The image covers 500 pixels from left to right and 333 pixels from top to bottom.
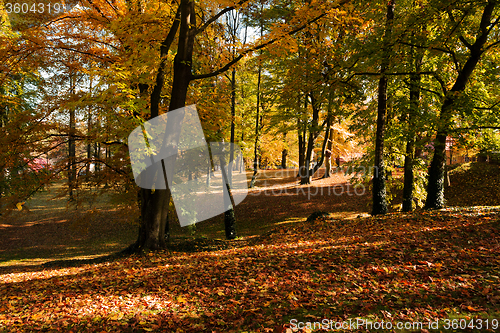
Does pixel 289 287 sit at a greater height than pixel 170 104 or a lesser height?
lesser

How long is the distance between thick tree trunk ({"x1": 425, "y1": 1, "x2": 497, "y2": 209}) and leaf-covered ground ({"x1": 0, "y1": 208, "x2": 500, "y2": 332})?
239 centimetres

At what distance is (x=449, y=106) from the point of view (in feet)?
25.6

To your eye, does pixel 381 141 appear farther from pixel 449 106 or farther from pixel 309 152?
pixel 309 152

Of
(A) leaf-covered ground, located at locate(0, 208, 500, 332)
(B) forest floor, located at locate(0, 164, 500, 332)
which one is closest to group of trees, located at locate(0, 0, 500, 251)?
(B) forest floor, located at locate(0, 164, 500, 332)

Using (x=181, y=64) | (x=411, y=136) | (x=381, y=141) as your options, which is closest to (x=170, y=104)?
(x=181, y=64)

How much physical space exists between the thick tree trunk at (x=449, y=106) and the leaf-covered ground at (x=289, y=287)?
94.3 inches

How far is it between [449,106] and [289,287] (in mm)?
6913

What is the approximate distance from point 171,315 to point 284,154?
2986 centimetres

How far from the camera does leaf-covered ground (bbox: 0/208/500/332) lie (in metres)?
3.56

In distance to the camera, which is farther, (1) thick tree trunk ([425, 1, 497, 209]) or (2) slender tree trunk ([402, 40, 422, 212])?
(2) slender tree trunk ([402, 40, 422, 212])

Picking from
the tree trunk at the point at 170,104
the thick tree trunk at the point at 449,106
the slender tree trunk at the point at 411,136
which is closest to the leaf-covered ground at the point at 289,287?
the tree trunk at the point at 170,104

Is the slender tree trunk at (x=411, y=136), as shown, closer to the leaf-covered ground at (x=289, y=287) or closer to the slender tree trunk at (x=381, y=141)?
the slender tree trunk at (x=381, y=141)

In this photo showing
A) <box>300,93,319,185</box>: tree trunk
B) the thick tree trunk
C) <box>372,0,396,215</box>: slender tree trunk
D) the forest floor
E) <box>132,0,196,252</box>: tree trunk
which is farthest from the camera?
<box>300,93,319,185</box>: tree trunk

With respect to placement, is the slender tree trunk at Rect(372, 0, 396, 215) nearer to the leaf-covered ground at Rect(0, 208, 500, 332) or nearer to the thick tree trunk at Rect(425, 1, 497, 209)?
the thick tree trunk at Rect(425, 1, 497, 209)
